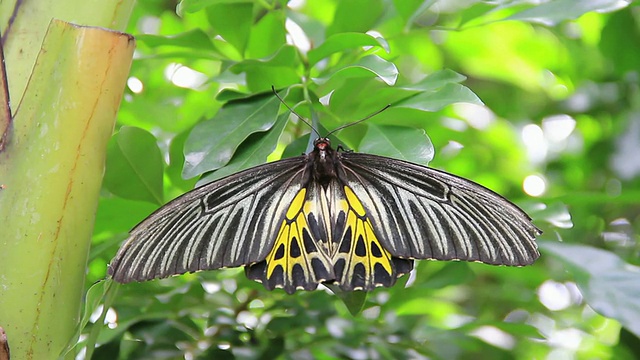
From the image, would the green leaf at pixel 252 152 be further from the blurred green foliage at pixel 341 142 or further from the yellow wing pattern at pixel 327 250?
the yellow wing pattern at pixel 327 250

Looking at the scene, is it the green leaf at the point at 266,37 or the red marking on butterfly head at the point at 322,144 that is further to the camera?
the green leaf at the point at 266,37

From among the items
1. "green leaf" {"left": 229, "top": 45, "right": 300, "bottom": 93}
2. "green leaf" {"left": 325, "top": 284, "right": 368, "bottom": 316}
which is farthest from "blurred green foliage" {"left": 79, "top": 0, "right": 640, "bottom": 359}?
"green leaf" {"left": 325, "top": 284, "right": 368, "bottom": 316}

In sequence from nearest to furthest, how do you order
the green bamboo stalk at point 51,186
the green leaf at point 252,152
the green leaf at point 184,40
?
1. the green bamboo stalk at point 51,186
2. the green leaf at point 252,152
3. the green leaf at point 184,40

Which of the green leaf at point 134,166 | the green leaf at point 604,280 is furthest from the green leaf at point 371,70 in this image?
the green leaf at point 604,280

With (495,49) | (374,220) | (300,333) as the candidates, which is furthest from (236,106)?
(495,49)

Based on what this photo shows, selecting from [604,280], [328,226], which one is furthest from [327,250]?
[604,280]

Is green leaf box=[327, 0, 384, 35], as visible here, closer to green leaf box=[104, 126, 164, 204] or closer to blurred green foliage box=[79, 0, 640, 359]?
blurred green foliage box=[79, 0, 640, 359]

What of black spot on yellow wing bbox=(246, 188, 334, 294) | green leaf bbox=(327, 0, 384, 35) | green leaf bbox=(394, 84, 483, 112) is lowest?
black spot on yellow wing bbox=(246, 188, 334, 294)
